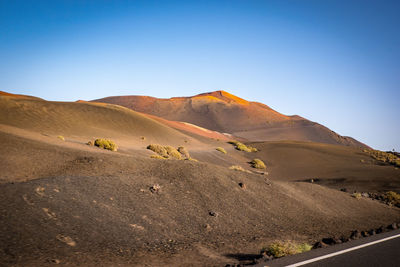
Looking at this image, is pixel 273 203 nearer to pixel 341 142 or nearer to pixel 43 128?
pixel 43 128

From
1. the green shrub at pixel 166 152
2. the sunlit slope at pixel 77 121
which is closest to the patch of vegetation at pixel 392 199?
the green shrub at pixel 166 152

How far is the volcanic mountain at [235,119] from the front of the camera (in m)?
118

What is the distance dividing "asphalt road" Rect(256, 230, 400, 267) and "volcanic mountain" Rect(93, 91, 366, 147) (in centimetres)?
10030

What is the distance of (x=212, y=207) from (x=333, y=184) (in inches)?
764

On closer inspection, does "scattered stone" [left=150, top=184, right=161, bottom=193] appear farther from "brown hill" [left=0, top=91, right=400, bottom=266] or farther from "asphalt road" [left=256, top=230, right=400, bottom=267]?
"asphalt road" [left=256, top=230, right=400, bottom=267]

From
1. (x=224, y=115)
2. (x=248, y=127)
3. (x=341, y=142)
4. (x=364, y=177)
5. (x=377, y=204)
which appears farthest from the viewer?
(x=224, y=115)

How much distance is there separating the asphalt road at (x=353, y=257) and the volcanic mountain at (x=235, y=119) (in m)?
100

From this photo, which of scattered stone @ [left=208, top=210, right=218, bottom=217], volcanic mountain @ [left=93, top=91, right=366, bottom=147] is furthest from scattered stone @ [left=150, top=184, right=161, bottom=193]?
volcanic mountain @ [left=93, top=91, right=366, bottom=147]

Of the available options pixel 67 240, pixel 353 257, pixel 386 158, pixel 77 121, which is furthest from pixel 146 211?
pixel 386 158

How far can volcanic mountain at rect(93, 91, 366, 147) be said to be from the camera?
388 ft

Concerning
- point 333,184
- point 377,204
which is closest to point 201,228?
point 377,204

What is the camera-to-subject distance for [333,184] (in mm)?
27438

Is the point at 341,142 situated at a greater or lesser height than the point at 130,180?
greater

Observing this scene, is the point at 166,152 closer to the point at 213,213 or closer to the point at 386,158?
the point at 213,213
